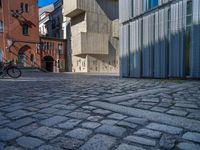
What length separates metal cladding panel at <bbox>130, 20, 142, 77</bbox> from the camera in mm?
9914

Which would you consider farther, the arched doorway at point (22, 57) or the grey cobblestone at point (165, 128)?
the arched doorway at point (22, 57)

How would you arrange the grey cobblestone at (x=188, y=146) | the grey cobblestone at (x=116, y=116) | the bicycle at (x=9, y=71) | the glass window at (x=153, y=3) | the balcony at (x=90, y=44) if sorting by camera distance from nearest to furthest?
the grey cobblestone at (x=188, y=146), the grey cobblestone at (x=116, y=116), the glass window at (x=153, y=3), the bicycle at (x=9, y=71), the balcony at (x=90, y=44)

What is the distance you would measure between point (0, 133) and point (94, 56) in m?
28.2

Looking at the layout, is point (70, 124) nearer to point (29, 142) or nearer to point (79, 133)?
point (79, 133)

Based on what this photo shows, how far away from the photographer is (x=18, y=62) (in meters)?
28.0

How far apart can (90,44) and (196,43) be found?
74.7ft

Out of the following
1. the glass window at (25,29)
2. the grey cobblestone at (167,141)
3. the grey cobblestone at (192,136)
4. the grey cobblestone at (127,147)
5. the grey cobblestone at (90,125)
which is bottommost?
the grey cobblestone at (127,147)

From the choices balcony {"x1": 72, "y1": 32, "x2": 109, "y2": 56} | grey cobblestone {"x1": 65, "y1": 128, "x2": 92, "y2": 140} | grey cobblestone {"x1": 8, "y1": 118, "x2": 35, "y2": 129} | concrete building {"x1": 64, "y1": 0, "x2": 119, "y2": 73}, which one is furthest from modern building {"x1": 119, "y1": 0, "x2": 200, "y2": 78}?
concrete building {"x1": 64, "y1": 0, "x2": 119, "y2": 73}

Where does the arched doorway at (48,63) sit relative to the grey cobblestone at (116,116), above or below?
above

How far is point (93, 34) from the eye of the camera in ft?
97.0

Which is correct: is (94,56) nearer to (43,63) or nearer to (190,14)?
(43,63)

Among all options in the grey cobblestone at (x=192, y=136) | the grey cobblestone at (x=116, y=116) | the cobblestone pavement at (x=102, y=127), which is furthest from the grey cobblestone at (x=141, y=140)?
the grey cobblestone at (x=116, y=116)

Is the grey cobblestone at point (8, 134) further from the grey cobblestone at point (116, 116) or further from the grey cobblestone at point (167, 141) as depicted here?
the grey cobblestone at point (167, 141)

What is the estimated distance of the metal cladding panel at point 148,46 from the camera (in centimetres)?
909
